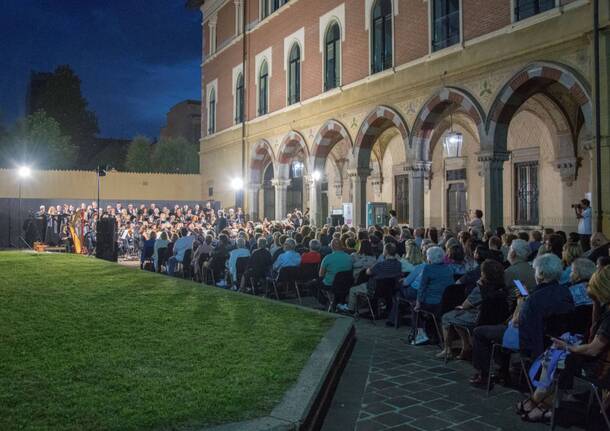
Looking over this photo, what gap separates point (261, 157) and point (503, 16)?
13897 mm

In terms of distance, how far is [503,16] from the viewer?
1305cm

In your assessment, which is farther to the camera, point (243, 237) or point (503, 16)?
point (503, 16)

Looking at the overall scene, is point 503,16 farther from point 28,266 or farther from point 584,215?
point 28,266

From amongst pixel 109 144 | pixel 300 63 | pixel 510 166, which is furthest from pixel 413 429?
pixel 109 144

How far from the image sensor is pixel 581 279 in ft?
16.5

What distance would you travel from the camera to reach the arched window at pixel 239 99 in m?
26.1

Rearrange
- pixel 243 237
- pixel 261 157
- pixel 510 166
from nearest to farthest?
pixel 243 237
pixel 510 166
pixel 261 157

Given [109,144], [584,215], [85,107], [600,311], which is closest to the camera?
[600,311]

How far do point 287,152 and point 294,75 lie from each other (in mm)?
3215

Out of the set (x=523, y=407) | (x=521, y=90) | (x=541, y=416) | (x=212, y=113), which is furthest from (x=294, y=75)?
(x=541, y=416)

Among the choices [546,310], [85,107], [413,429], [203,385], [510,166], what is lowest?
[413,429]

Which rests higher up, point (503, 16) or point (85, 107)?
point (85, 107)

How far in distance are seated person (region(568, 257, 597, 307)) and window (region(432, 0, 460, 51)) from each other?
11.2 metres

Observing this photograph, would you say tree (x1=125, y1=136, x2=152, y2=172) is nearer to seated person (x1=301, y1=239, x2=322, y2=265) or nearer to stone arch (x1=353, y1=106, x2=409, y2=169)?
stone arch (x1=353, y1=106, x2=409, y2=169)
